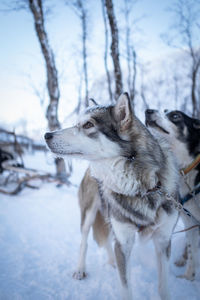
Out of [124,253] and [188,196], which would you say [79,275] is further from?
[188,196]

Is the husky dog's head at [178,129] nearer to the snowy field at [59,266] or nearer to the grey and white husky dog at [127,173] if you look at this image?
the grey and white husky dog at [127,173]

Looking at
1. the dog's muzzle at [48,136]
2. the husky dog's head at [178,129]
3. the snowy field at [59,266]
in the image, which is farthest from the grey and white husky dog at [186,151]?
the dog's muzzle at [48,136]

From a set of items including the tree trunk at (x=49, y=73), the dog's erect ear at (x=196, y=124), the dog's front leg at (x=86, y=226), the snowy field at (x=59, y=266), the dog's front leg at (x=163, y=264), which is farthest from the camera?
the tree trunk at (x=49, y=73)

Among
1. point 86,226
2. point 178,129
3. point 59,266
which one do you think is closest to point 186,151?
point 178,129

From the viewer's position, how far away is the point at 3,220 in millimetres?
3670

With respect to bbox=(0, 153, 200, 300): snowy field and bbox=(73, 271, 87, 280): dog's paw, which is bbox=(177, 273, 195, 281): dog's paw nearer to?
bbox=(0, 153, 200, 300): snowy field

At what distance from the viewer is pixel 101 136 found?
5.86 ft

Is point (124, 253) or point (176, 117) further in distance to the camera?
point (176, 117)

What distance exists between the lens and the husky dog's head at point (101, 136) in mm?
1741

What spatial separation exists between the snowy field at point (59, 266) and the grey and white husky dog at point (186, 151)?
366mm

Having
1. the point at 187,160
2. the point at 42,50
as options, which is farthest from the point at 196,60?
the point at 187,160

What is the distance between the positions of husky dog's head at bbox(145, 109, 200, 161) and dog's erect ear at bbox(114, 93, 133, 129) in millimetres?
1102

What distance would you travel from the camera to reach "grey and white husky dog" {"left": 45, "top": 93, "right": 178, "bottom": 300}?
1695 millimetres

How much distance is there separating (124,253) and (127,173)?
83 cm
